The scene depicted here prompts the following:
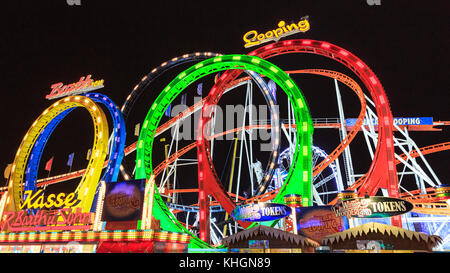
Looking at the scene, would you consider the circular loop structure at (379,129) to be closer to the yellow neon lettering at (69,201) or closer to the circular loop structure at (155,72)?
the circular loop structure at (155,72)

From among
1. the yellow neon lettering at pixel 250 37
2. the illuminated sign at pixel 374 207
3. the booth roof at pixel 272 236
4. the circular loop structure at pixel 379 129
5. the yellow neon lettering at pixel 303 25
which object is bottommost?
the booth roof at pixel 272 236

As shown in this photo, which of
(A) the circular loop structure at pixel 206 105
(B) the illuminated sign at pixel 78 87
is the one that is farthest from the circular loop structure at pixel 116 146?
(B) the illuminated sign at pixel 78 87

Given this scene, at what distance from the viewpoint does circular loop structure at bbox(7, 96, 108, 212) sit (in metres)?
16.0

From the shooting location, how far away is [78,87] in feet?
71.1

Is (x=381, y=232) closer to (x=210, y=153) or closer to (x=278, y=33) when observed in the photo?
(x=210, y=153)

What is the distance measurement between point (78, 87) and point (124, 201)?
13.8 metres

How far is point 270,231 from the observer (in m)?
9.99

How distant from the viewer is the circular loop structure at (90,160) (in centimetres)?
1596

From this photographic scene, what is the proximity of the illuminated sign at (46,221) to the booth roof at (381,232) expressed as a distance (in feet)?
28.9

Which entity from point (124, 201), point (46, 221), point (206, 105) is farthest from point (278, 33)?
point (46, 221)

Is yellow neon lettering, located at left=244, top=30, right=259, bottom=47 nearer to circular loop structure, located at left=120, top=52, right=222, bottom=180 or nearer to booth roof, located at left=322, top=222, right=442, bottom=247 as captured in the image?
circular loop structure, located at left=120, top=52, right=222, bottom=180

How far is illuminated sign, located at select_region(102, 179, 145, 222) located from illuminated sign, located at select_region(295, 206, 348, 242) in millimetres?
5931
